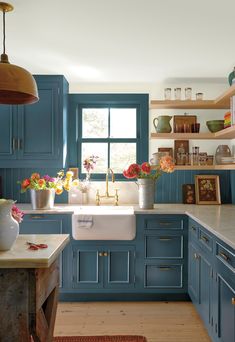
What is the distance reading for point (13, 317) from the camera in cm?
149

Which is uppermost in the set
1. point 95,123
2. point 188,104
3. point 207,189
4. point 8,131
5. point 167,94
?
point 167,94

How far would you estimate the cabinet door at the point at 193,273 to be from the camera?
270 cm

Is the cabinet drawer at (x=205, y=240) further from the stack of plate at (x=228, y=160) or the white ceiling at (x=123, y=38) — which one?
the white ceiling at (x=123, y=38)

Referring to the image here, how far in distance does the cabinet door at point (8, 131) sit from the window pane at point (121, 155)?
1143 mm

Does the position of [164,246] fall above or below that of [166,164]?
below

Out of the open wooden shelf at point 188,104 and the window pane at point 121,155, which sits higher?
the open wooden shelf at point 188,104

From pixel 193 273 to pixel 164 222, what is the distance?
0.55 meters

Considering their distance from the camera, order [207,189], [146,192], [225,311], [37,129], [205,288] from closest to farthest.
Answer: [225,311] < [205,288] < [146,192] < [37,129] < [207,189]

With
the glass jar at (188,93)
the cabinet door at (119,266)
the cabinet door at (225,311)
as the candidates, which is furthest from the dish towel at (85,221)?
the glass jar at (188,93)

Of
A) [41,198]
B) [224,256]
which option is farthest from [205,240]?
[41,198]

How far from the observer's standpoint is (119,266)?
318cm

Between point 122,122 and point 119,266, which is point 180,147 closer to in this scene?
point 122,122

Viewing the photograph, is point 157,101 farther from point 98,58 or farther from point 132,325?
point 132,325

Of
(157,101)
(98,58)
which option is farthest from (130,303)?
(98,58)
